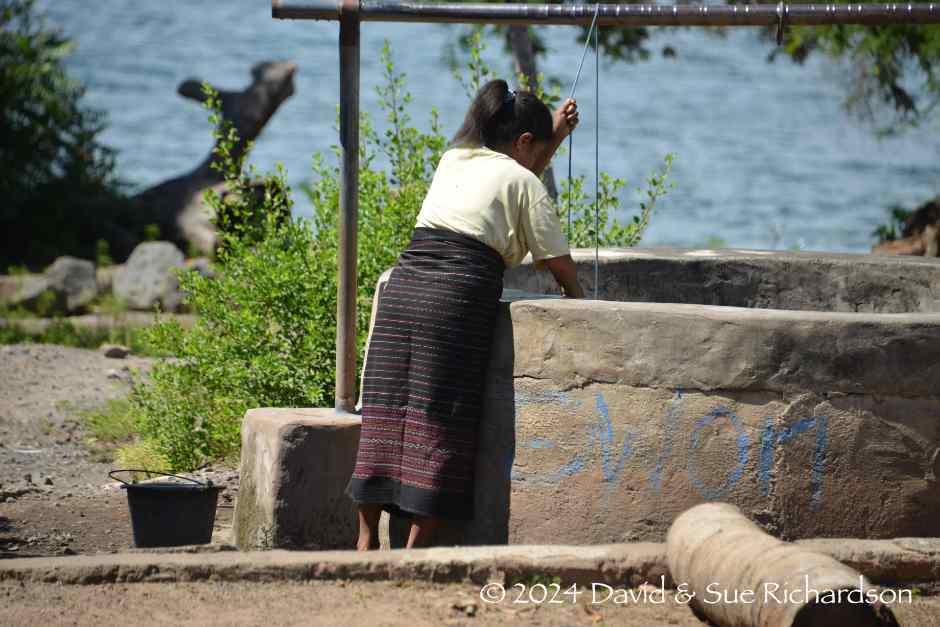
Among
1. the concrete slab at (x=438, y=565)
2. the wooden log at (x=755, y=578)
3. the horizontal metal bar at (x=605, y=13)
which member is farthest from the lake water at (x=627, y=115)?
the wooden log at (x=755, y=578)

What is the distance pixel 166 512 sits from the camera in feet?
15.3

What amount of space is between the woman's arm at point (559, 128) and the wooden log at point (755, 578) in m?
1.31

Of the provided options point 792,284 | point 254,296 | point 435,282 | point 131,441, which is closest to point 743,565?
point 435,282

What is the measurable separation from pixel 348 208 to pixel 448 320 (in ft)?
2.27

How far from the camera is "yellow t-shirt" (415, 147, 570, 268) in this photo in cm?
435

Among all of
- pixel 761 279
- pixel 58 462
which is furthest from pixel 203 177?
pixel 761 279

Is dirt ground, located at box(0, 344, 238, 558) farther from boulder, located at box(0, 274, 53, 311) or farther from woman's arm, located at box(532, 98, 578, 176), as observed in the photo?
woman's arm, located at box(532, 98, 578, 176)

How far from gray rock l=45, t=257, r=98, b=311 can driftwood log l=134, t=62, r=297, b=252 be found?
5.01ft

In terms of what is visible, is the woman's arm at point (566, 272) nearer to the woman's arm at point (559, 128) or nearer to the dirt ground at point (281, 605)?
the woman's arm at point (559, 128)

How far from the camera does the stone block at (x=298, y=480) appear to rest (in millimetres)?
4516

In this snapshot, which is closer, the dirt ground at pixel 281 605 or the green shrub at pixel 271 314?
the dirt ground at pixel 281 605

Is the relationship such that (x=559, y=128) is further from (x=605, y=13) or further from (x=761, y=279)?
(x=761, y=279)

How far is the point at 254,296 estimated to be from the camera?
6023 millimetres

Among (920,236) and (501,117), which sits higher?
(501,117)
